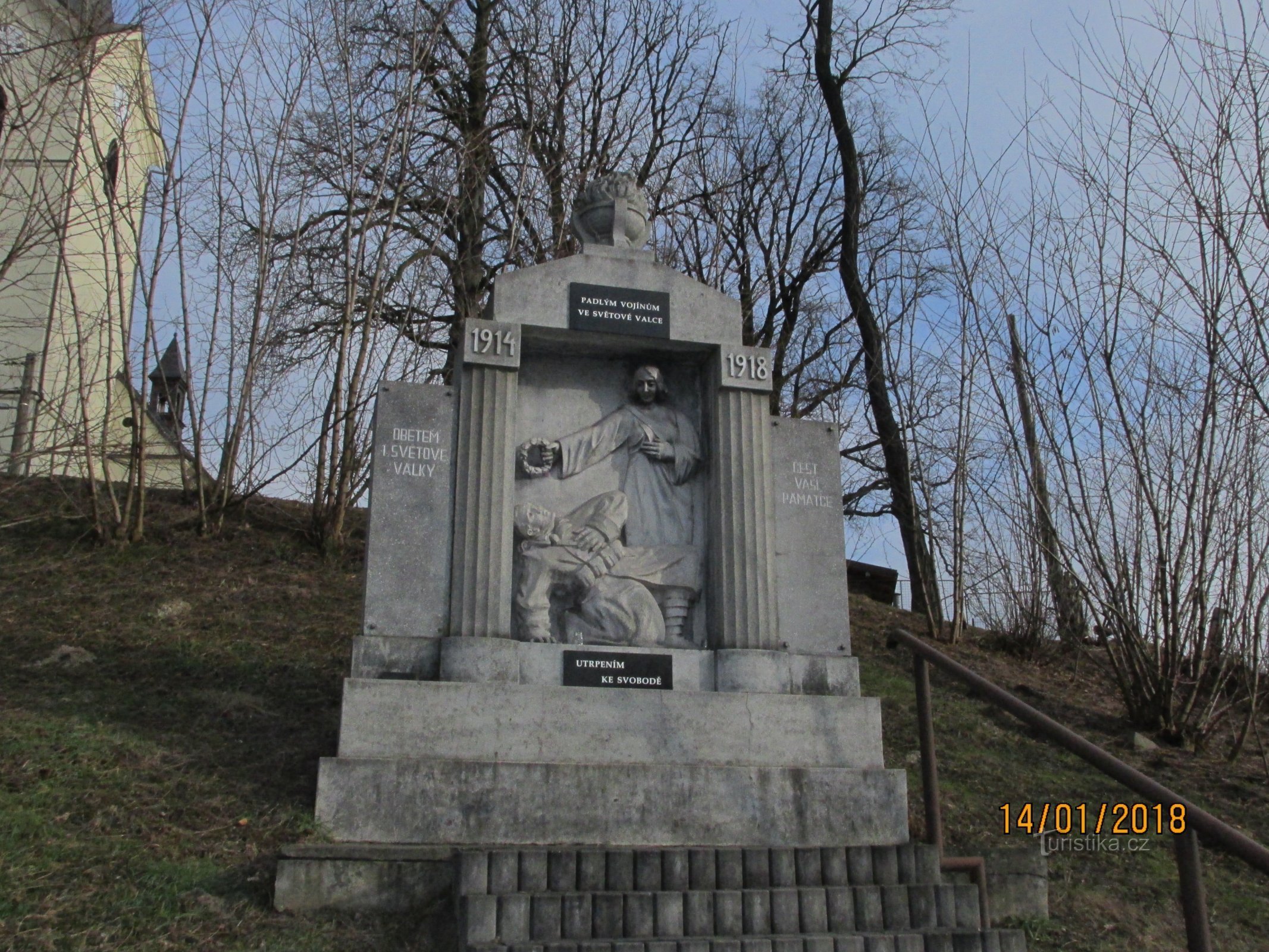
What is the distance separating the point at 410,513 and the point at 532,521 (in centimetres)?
74

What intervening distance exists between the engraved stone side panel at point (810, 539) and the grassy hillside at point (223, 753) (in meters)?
1.29

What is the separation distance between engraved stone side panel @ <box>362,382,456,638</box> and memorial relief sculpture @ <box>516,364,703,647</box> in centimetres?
62

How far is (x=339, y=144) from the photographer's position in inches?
495

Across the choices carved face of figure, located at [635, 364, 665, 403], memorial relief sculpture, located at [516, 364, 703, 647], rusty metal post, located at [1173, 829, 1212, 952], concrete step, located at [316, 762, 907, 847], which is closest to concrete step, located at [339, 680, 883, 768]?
→ concrete step, located at [316, 762, 907, 847]

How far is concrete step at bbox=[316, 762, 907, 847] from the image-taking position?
226 inches

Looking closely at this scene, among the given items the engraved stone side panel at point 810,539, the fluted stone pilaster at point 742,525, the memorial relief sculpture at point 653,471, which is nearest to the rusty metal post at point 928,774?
the engraved stone side panel at point 810,539

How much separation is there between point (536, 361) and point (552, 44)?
9.63 m

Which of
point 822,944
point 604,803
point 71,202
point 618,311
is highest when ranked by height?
point 71,202

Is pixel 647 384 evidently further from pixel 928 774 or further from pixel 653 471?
pixel 928 774

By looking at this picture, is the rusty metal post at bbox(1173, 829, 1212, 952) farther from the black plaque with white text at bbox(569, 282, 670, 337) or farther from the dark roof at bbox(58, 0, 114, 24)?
the dark roof at bbox(58, 0, 114, 24)

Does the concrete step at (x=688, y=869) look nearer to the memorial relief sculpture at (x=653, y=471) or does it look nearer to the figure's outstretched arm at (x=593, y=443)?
the memorial relief sculpture at (x=653, y=471)

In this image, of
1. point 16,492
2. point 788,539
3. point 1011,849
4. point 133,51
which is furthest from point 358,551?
point 1011,849
